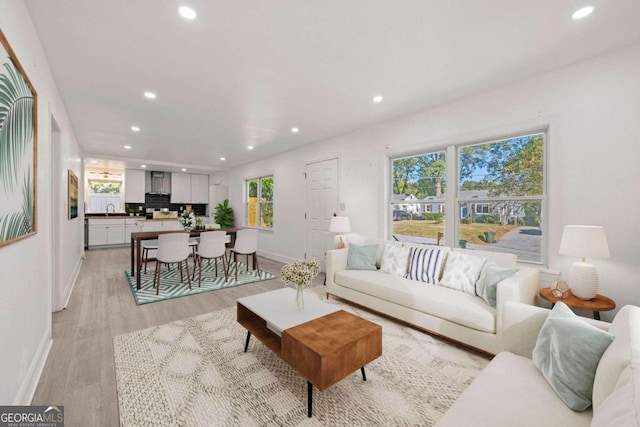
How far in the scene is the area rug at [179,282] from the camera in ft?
12.0

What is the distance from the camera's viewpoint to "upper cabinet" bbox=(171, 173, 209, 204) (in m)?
8.68

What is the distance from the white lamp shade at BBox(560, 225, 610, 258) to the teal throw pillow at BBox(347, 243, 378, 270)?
1.87 meters

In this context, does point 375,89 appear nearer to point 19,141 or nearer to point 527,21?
point 527,21

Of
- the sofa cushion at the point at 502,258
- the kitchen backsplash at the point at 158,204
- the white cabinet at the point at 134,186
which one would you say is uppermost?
the white cabinet at the point at 134,186

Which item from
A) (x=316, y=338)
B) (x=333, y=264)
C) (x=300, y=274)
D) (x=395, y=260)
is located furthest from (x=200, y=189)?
(x=316, y=338)

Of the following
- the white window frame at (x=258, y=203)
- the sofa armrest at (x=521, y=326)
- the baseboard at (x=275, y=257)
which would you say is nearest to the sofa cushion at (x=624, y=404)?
the sofa armrest at (x=521, y=326)

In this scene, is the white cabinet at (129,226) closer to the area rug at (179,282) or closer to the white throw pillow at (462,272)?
the area rug at (179,282)

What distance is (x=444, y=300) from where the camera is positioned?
242 cm

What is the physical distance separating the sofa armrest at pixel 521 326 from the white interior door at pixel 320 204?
10.6ft

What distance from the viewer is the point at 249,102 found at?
10.8 ft

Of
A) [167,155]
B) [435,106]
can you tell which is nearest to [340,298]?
[435,106]

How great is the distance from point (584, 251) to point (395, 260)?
1658 millimetres

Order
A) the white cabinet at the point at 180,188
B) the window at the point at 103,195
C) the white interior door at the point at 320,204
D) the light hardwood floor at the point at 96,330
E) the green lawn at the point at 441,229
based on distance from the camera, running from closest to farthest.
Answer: the light hardwood floor at the point at 96,330, the green lawn at the point at 441,229, the white interior door at the point at 320,204, the window at the point at 103,195, the white cabinet at the point at 180,188

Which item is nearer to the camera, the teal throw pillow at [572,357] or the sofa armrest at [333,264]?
the teal throw pillow at [572,357]
